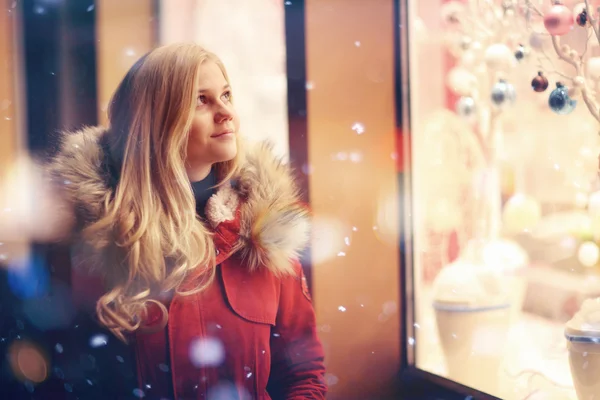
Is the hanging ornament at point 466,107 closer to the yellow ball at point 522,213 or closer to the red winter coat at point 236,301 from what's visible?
the yellow ball at point 522,213

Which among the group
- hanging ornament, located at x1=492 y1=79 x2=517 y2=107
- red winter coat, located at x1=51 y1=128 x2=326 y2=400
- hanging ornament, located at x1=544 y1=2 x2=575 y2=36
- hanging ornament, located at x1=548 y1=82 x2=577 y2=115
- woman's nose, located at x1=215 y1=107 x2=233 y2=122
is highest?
hanging ornament, located at x1=544 y1=2 x2=575 y2=36

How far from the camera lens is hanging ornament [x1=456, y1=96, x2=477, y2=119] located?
4.16ft

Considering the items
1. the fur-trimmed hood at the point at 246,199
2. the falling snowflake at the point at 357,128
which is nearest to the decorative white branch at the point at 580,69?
the falling snowflake at the point at 357,128

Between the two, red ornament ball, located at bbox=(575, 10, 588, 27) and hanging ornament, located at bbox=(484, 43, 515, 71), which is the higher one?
red ornament ball, located at bbox=(575, 10, 588, 27)

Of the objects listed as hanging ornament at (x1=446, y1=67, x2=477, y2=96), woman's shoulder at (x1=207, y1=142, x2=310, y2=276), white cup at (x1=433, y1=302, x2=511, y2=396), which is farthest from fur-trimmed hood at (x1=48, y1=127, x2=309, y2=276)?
hanging ornament at (x1=446, y1=67, x2=477, y2=96)

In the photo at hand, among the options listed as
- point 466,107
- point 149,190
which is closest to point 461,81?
point 466,107

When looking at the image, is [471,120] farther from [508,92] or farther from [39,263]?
[39,263]

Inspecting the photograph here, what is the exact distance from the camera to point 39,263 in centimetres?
92

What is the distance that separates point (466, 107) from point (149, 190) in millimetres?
713

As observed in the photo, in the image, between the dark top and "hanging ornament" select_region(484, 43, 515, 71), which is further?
"hanging ornament" select_region(484, 43, 515, 71)

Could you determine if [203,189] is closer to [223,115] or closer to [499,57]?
[223,115]

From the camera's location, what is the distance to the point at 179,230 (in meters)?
0.91

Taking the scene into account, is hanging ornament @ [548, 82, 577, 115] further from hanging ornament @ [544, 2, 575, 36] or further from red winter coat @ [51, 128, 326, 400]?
red winter coat @ [51, 128, 326, 400]

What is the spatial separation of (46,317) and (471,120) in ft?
3.16
